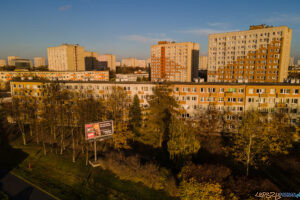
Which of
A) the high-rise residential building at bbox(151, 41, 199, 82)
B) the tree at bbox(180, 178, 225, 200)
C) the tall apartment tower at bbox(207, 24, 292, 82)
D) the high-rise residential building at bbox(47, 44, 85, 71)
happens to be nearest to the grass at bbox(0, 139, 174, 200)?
the tree at bbox(180, 178, 225, 200)

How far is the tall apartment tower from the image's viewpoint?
2751 inches

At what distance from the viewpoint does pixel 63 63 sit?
457 ft

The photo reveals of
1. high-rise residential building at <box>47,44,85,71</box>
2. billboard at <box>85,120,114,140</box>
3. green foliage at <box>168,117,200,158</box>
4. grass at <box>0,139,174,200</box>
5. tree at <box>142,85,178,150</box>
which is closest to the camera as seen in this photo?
grass at <box>0,139,174,200</box>

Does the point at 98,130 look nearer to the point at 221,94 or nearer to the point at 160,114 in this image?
the point at 160,114

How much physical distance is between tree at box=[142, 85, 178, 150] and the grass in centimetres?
964

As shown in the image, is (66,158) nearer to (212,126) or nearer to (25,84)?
(212,126)

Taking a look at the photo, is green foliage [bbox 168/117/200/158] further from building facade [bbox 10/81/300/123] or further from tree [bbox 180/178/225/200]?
building facade [bbox 10/81/300/123]

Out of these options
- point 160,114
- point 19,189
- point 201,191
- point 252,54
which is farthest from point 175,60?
point 19,189

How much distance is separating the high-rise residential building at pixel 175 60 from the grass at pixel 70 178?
8039cm

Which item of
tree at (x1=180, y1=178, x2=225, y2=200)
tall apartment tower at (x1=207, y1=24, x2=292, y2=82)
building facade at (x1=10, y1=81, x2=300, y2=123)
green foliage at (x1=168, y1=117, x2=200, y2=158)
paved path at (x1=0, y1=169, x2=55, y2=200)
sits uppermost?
tall apartment tower at (x1=207, y1=24, x2=292, y2=82)

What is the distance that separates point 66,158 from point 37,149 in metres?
7.74

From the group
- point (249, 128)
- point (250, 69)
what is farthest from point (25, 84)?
point (250, 69)

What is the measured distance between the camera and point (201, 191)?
1800 centimetres

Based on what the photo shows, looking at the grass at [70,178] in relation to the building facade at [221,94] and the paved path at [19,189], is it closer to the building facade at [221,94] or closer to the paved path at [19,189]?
the paved path at [19,189]
